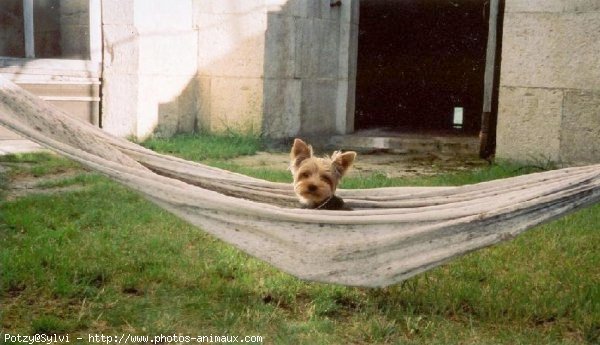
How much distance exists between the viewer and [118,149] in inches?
132

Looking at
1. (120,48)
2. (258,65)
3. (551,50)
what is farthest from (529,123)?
(120,48)

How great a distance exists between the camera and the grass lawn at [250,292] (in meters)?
2.80

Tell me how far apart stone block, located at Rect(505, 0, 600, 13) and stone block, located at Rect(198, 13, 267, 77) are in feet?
10.2

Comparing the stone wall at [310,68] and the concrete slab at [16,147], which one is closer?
the concrete slab at [16,147]

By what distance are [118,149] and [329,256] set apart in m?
1.40

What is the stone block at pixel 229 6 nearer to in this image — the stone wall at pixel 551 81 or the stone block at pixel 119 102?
the stone block at pixel 119 102

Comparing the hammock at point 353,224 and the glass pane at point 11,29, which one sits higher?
the glass pane at point 11,29

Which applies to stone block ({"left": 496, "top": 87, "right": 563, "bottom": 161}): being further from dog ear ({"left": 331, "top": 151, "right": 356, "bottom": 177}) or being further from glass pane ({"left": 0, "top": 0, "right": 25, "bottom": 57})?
glass pane ({"left": 0, "top": 0, "right": 25, "bottom": 57})

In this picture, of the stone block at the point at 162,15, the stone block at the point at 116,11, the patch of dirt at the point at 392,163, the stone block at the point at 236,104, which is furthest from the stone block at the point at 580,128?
the stone block at the point at 116,11

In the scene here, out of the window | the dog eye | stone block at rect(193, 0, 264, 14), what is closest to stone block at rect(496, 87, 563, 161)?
stone block at rect(193, 0, 264, 14)

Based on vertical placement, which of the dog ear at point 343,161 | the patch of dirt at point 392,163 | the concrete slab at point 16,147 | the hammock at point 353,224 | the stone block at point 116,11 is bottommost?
the patch of dirt at point 392,163

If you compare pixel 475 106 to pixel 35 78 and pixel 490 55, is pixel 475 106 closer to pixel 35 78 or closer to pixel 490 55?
pixel 490 55

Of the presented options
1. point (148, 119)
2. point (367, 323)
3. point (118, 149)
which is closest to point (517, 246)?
point (367, 323)

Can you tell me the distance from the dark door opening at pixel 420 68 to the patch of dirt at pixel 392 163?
3.57 meters
